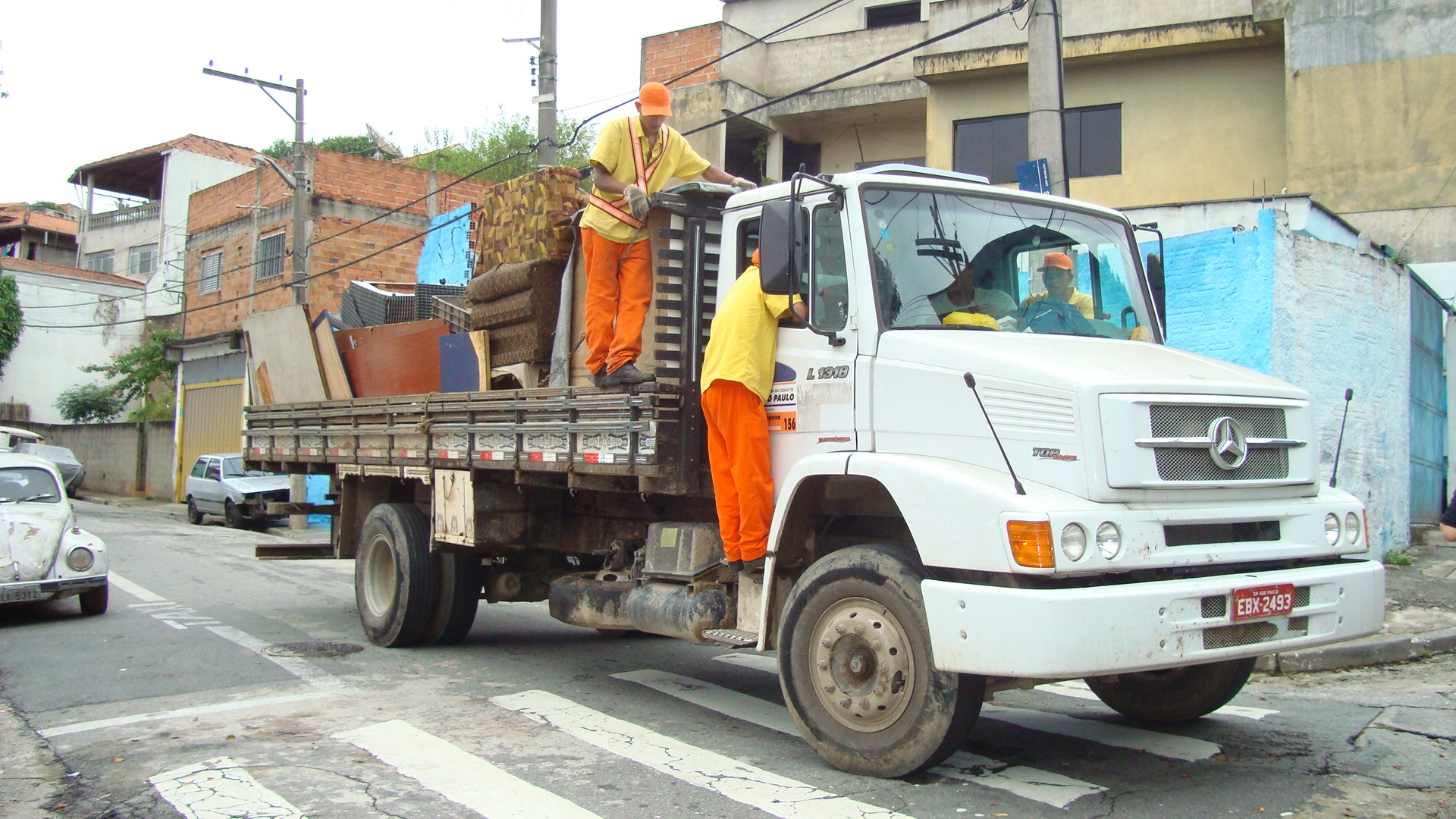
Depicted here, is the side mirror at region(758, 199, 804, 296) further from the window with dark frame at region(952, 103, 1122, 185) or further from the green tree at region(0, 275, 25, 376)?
the green tree at region(0, 275, 25, 376)

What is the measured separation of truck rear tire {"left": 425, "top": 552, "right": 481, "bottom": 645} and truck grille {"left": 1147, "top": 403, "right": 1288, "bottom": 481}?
5.33 meters

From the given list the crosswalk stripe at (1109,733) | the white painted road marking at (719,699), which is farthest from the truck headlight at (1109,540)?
the white painted road marking at (719,699)

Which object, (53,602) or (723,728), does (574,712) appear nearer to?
(723,728)

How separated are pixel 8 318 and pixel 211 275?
44.9 ft

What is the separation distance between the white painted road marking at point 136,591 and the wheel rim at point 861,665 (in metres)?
8.39

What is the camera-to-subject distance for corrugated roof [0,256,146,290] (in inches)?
1745

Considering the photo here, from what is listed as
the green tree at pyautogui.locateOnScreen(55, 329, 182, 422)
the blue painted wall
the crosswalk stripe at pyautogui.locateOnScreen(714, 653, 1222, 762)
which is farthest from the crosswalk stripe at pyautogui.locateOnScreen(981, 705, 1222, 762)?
the green tree at pyautogui.locateOnScreen(55, 329, 182, 422)

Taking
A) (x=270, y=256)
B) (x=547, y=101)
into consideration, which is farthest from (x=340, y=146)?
(x=547, y=101)

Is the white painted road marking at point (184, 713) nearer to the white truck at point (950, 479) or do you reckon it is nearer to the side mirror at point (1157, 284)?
the white truck at point (950, 479)

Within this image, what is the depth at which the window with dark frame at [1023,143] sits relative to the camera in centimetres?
1744

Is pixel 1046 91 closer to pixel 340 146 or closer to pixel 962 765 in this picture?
pixel 962 765

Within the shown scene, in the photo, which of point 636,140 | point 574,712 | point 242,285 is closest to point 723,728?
point 574,712

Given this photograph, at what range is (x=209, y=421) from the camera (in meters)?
31.0

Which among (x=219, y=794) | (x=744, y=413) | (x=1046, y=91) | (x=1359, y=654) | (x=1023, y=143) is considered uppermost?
(x=1023, y=143)
